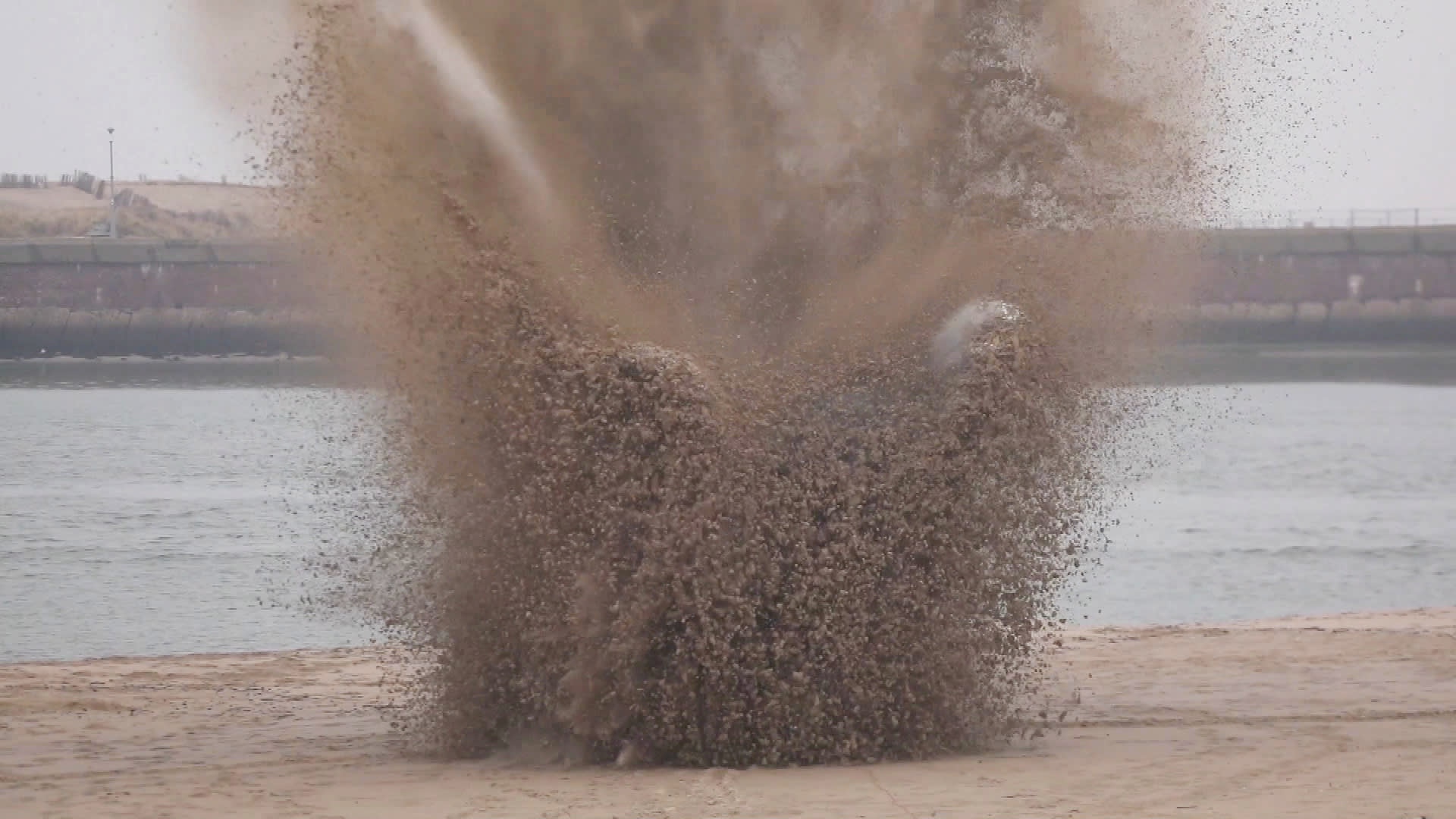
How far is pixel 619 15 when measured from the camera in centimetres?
804

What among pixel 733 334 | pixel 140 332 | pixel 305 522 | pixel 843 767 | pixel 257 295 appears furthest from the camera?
pixel 140 332

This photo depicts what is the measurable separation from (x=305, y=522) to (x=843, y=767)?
17.8 meters

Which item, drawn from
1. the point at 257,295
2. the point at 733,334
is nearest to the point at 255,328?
the point at 257,295

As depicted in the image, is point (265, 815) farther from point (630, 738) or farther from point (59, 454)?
point (59, 454)

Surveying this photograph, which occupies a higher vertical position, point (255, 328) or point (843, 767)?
point (255, 328)

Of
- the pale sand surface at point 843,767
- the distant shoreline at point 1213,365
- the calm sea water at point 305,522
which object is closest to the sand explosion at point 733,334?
the pale sand surface at point 843,767

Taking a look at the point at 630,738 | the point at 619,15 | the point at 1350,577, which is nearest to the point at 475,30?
the point at 619,15

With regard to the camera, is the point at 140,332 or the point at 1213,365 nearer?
the point at 140,332

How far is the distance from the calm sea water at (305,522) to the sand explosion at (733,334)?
4.04 ft

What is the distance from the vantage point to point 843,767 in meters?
6.98

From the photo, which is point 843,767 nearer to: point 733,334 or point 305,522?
point 733,334

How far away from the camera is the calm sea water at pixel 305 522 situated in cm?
1543

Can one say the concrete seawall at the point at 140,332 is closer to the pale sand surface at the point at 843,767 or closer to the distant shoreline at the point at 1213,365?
the distant shoreline at the point at 1213,365

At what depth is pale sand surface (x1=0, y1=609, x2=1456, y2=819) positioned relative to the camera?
633cm
